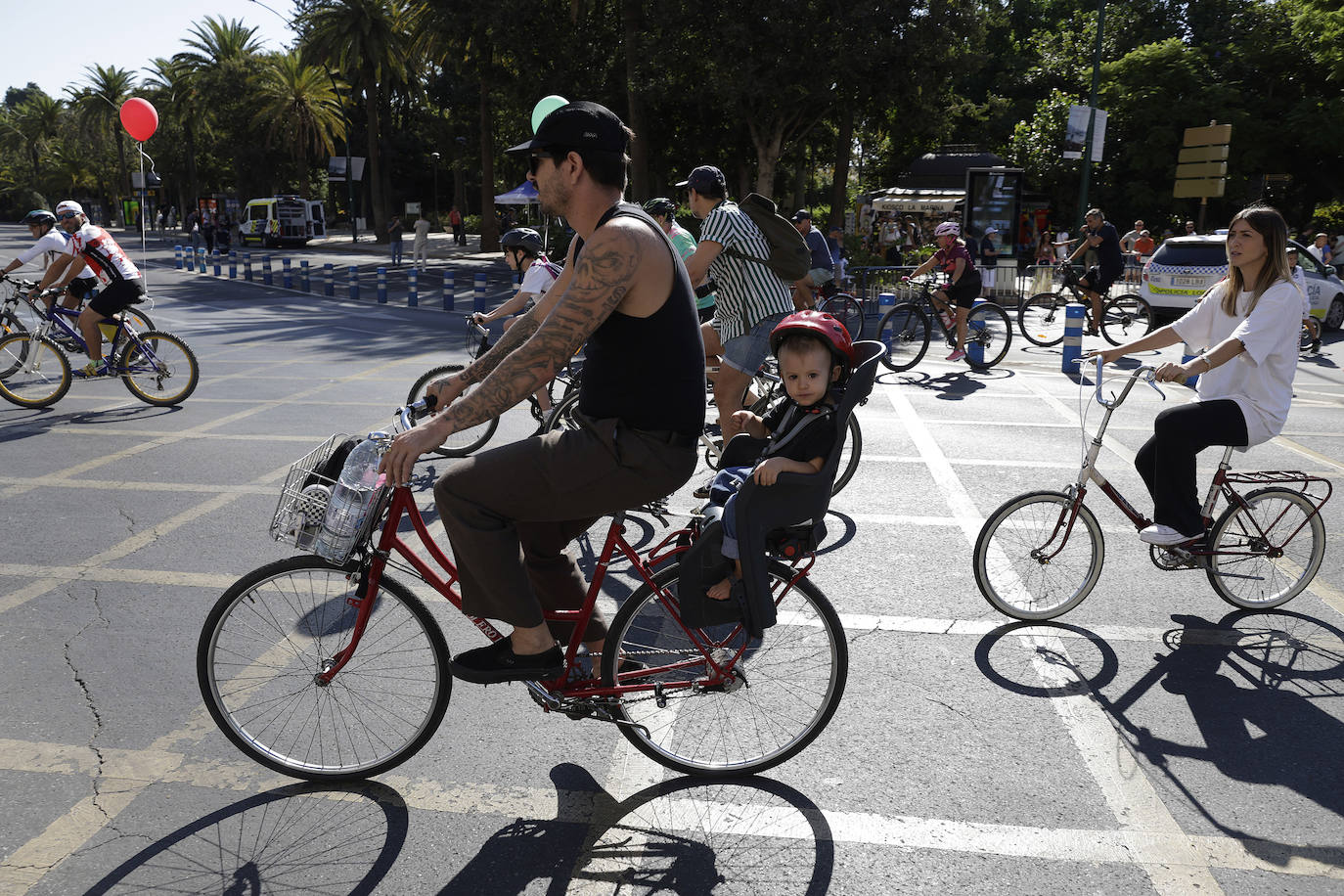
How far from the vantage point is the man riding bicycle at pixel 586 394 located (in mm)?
2812

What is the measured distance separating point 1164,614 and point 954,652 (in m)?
1.19

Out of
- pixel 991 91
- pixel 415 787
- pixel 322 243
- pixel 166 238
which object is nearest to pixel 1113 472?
pixel 415 787

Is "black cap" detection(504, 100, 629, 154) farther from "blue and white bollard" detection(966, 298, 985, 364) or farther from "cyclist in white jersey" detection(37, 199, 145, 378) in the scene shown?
"blue and white bollard" detection(966, 298, 985, 364)

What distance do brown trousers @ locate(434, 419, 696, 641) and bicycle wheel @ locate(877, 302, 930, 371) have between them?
9.90 m

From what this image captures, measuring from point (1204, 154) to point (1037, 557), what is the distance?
65.4 feet

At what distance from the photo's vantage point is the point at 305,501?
2.98 m

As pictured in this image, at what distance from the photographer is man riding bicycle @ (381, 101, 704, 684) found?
281 centimetres

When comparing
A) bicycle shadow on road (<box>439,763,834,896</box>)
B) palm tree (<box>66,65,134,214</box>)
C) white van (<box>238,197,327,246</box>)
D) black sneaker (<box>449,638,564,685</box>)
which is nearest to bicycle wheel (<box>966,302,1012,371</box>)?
bicycle shadow on road (<box>439,763,834,896</box>)

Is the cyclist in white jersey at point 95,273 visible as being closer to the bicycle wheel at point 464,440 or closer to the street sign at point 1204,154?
the bicycle wheel at point 464,440

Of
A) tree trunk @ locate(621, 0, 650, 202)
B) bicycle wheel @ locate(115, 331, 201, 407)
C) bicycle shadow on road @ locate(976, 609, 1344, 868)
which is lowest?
bicycle shadow on road @ locate(976, 609, 1344, 868)

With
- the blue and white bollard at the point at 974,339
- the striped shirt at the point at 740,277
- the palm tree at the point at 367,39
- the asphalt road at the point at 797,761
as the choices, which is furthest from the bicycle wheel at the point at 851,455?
the palm tree at the point at 367,39

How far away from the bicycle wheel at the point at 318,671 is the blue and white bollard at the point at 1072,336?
11.2 meters

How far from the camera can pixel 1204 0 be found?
140 ft

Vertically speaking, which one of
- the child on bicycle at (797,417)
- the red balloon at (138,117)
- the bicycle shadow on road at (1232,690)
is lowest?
the bicycle shadow on road at (1232,690)
